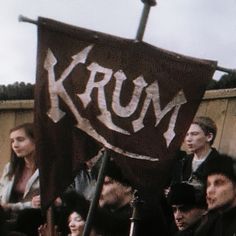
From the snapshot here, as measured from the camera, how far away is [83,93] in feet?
22.8

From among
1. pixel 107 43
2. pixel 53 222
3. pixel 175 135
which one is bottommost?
pixel 53 222

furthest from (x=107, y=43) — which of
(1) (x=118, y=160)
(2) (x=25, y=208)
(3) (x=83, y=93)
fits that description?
(2) (x=25, y=208)

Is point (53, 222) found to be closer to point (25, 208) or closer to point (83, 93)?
point (25, 208)

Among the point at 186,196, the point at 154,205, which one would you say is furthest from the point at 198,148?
the point at 154,205

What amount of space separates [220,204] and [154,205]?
56cm

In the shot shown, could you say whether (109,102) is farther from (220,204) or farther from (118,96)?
(220,204)

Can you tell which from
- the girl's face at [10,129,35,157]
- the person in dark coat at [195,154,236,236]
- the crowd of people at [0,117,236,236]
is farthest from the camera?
the girl's face at [10,129,35,157]

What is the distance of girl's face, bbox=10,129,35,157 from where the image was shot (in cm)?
970

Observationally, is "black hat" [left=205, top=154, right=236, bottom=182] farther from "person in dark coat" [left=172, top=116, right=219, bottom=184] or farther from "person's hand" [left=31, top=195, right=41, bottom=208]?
"person's hand" [left=31, top=195, right=41, bottom=208]

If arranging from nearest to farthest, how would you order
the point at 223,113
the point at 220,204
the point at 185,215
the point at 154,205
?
the point at 154,205 → the point at 220,204 → the point at 185,215 → the point at 223,113

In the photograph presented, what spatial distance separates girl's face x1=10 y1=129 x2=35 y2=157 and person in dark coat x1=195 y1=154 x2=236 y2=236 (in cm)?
257

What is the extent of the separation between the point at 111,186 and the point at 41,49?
162 cm

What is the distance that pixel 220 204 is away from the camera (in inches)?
291

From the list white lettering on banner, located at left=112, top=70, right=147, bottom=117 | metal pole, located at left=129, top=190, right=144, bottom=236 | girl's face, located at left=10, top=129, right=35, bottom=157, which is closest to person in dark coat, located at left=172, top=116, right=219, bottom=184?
metal pole, located at left=129, top=190, right=144, bottom=236
